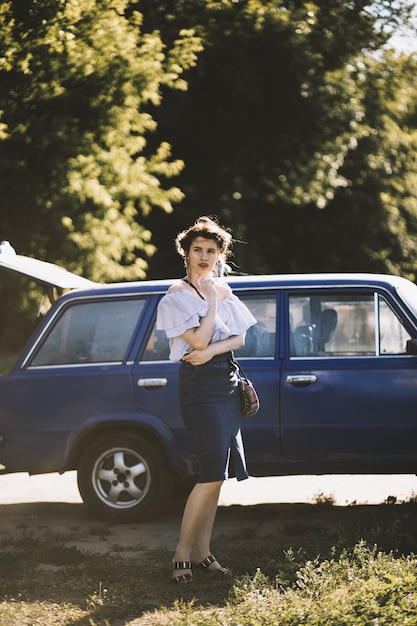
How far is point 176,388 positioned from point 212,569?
1.91m

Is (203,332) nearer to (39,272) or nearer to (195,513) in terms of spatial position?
(195,513)

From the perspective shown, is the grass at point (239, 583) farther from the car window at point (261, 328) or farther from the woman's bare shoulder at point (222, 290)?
the woman's bare shoulder at point (222, 290)

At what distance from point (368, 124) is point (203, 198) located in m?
5.00

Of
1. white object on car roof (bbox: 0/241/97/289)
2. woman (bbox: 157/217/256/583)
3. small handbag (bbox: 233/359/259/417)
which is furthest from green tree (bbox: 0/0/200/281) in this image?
small handbag (bbox: 233/359/259/417)

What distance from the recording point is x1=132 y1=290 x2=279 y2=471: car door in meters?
7.35

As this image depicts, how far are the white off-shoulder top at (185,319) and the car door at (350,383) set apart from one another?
163 centimetres

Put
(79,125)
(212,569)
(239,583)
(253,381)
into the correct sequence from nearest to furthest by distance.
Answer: (239,583)
(212,569)
(253,381)
(79,125)

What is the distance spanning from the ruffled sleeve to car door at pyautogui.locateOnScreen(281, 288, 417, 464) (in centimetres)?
187

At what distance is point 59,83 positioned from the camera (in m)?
12.0

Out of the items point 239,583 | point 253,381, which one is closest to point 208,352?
point 239,583

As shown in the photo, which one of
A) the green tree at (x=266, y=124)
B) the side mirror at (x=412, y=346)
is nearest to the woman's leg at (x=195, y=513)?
the side mirror at (x=412, y=346)

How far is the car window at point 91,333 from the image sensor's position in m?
7.79

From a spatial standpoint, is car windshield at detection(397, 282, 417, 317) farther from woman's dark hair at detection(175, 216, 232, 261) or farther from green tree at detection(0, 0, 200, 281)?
green tree at detection(0, 0, 200, 281)

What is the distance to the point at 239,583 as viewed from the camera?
541 centimetres
